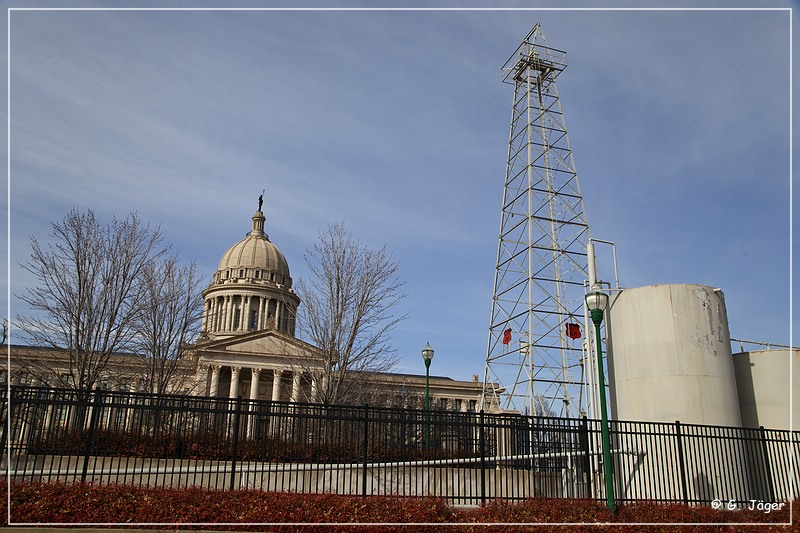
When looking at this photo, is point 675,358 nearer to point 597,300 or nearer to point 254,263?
point 597,300

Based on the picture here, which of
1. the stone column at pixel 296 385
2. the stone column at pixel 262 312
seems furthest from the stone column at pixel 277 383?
the stone column at pixel 296 385

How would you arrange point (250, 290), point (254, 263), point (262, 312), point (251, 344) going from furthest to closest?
1. point (254, 263)
2. point (250, 290)
3. point (262, 312)
4. point (251, 344)

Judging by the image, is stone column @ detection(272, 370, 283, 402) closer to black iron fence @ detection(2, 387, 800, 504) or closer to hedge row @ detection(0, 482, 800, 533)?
black iron fence @ detection(2, 387, 800, 504)

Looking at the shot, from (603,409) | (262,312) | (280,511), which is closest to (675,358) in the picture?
(603,409)

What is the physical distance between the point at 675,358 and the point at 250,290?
76094mm

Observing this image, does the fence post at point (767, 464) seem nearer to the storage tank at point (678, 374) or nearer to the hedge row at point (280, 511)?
the storage tank at point (678, 374)

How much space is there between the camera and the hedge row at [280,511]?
10781 millimetres

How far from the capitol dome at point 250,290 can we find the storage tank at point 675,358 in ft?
212

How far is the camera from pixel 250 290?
89688mm

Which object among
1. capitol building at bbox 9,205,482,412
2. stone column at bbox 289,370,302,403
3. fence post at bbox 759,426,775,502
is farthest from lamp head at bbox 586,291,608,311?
capitol building at bbox 9,205,482,412

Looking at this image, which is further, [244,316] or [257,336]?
[244,316]

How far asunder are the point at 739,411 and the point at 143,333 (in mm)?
23242

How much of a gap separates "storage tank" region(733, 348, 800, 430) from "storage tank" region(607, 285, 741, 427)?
1398mm

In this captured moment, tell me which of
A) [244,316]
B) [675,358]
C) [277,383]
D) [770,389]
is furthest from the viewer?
[244,316]
